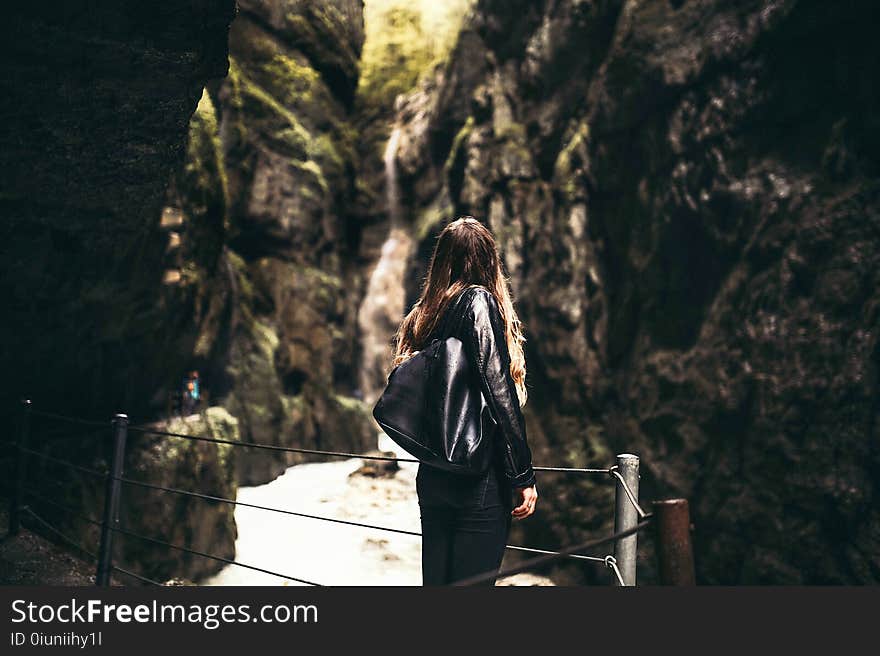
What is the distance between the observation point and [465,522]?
2.40 m

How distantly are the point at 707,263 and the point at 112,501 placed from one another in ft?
28.8

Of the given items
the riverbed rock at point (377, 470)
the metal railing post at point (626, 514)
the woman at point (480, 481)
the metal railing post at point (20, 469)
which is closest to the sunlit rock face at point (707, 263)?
the riverbed rock at point (377, 470)

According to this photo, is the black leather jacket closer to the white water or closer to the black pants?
the black pants

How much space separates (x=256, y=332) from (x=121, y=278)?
1103cm

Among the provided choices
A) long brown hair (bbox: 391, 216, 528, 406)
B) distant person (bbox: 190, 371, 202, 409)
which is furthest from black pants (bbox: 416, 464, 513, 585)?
distant person (bbox: 190, 371, 202, 409)

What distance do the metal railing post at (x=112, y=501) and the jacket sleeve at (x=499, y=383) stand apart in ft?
8.43

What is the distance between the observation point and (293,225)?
733 inches

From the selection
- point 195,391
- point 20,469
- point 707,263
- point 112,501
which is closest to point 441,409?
point 112,501

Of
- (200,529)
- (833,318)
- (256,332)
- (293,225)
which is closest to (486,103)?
(293,225)

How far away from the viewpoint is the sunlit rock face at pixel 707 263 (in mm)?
8258

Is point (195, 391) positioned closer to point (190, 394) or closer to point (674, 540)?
point (190, 394)

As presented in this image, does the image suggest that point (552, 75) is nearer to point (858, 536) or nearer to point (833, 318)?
point (833, 318)

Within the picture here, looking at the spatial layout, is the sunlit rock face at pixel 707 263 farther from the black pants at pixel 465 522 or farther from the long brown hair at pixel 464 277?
the black pants at pixel 465 522

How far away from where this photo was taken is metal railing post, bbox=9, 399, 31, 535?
473 centimetres
